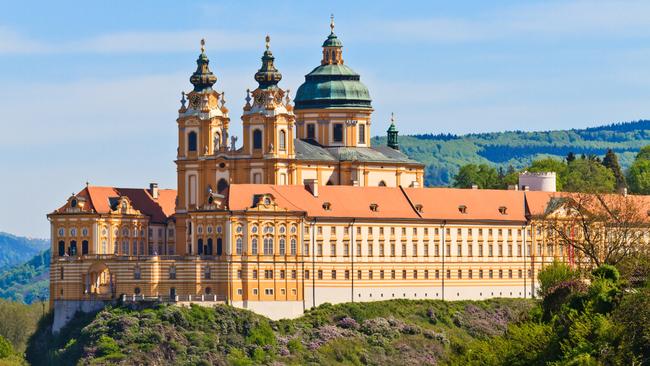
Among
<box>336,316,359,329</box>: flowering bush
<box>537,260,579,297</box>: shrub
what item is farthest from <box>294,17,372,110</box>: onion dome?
<box>537,260,579,297</box>: shrub

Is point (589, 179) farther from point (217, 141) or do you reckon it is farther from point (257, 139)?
point (217, 141)

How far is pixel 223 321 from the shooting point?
149 m

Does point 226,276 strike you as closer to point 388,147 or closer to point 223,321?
point 223,321

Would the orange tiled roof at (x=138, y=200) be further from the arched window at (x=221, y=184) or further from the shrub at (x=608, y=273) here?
the shrub at (x=608, y=273)

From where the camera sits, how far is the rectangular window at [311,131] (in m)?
173

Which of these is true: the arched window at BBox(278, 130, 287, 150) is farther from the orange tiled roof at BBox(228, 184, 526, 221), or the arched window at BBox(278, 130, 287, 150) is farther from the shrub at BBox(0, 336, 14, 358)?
the shrub at BBox(0, 336, 14, 358)

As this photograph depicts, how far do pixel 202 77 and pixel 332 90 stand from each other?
13212mm

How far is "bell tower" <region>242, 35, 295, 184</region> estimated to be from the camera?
530ft

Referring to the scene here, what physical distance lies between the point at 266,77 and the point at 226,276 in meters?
18.0

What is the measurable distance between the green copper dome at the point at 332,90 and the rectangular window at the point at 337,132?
1536 millimetres

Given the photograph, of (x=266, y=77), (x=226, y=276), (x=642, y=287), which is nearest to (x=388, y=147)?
(x=266, y=77)

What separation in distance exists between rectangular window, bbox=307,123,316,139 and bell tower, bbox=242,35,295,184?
9708 millimetres

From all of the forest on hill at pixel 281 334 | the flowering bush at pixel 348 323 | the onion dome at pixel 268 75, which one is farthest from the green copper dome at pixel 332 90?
the flowering bush at pixel 348 323

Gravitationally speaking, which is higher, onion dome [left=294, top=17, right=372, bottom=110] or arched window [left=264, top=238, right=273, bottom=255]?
onion dome [left=294, top=17, right=372, bottom=110]
